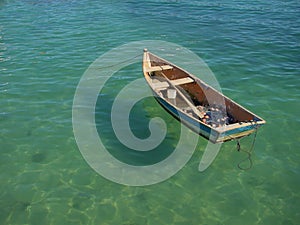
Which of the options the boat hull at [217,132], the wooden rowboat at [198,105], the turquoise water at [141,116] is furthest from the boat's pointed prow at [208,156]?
the boat hull at [217,132]

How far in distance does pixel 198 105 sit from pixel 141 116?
134 inches

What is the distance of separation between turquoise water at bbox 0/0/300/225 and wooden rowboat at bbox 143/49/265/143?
1.44m

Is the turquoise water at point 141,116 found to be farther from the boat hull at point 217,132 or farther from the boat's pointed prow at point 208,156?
the boat hull at point 217,132

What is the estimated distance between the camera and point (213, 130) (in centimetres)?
1422

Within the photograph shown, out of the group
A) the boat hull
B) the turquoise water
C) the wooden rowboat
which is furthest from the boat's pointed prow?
the boat hull

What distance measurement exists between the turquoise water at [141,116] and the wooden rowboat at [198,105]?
1440 mm

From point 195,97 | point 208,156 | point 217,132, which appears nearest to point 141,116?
point 195,97

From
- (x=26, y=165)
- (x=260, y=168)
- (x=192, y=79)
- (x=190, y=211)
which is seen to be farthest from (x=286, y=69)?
(x=26, y=165)

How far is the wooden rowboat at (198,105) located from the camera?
14594mm

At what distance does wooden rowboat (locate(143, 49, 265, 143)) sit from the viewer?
47.9 ft

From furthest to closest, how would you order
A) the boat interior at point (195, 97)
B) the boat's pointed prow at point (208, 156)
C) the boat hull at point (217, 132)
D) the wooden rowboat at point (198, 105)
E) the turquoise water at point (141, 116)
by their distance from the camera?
A: the boat interior at point (195, 97)
the boat's pointed prow at point (208, 156)
the wooden rowboat at point (198, 105)
the boat hull at point (217, 132)
the turquoise water at point (141, 116)

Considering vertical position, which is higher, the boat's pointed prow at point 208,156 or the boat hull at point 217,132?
the boat hull at point 217,132

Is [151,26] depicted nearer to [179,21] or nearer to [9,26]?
[179,21]

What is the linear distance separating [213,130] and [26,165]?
9224 millimetres
